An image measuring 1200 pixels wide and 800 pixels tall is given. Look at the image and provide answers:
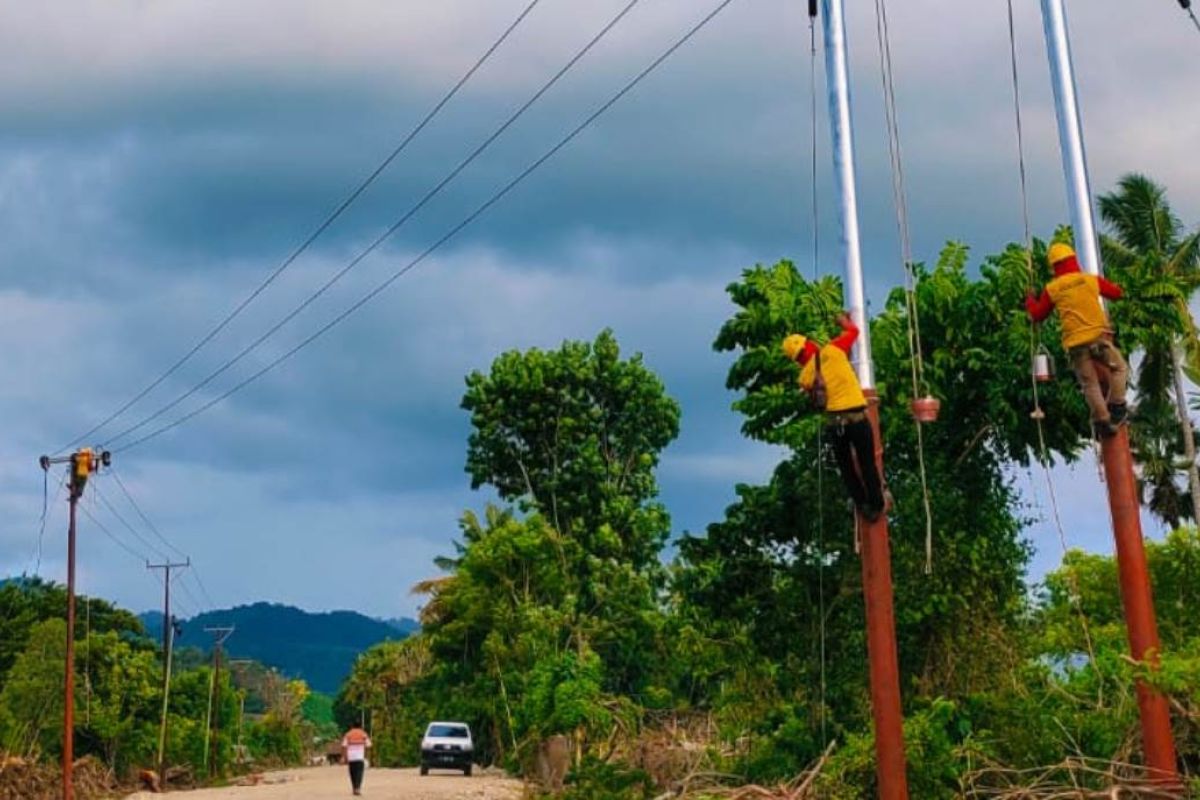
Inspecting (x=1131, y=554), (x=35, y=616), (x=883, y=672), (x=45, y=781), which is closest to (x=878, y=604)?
(x=883, y=672)

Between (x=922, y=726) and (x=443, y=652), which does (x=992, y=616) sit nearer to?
(x=922, y=726)

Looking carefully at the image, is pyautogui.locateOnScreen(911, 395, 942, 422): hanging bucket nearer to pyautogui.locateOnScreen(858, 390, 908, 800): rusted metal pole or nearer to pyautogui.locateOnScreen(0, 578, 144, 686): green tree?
pyautogui.locateOnScreen(858, 390, 908, 800): rusted metal pole

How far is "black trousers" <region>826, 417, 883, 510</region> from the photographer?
14406mm

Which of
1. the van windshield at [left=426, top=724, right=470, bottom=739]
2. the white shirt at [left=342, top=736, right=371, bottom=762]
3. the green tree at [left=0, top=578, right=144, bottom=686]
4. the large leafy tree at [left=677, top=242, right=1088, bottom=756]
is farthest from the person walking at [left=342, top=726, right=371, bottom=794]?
the green tree at [left=0, top=578, right=144, bottom=686]

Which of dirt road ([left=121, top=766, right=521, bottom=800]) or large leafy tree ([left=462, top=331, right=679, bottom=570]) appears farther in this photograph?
large leafy tree ([left=462, top=331, right=679, bottom=570])

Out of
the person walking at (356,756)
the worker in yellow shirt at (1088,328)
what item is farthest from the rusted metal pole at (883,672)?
the person walking at (356,756)

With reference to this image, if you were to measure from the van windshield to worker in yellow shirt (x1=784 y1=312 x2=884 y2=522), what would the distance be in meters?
34.0

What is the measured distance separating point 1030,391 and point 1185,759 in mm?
7052

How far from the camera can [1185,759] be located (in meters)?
16.7

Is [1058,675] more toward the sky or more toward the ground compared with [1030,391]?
more toward the ground

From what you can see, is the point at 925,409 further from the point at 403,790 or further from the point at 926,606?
the point at 403,790

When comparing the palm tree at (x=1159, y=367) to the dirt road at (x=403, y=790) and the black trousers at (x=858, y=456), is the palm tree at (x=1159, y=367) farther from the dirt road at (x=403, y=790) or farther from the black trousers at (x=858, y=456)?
the black trousers at (x=858, y=456)

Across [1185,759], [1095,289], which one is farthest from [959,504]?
[1095,289]

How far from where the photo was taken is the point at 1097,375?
589 inches
